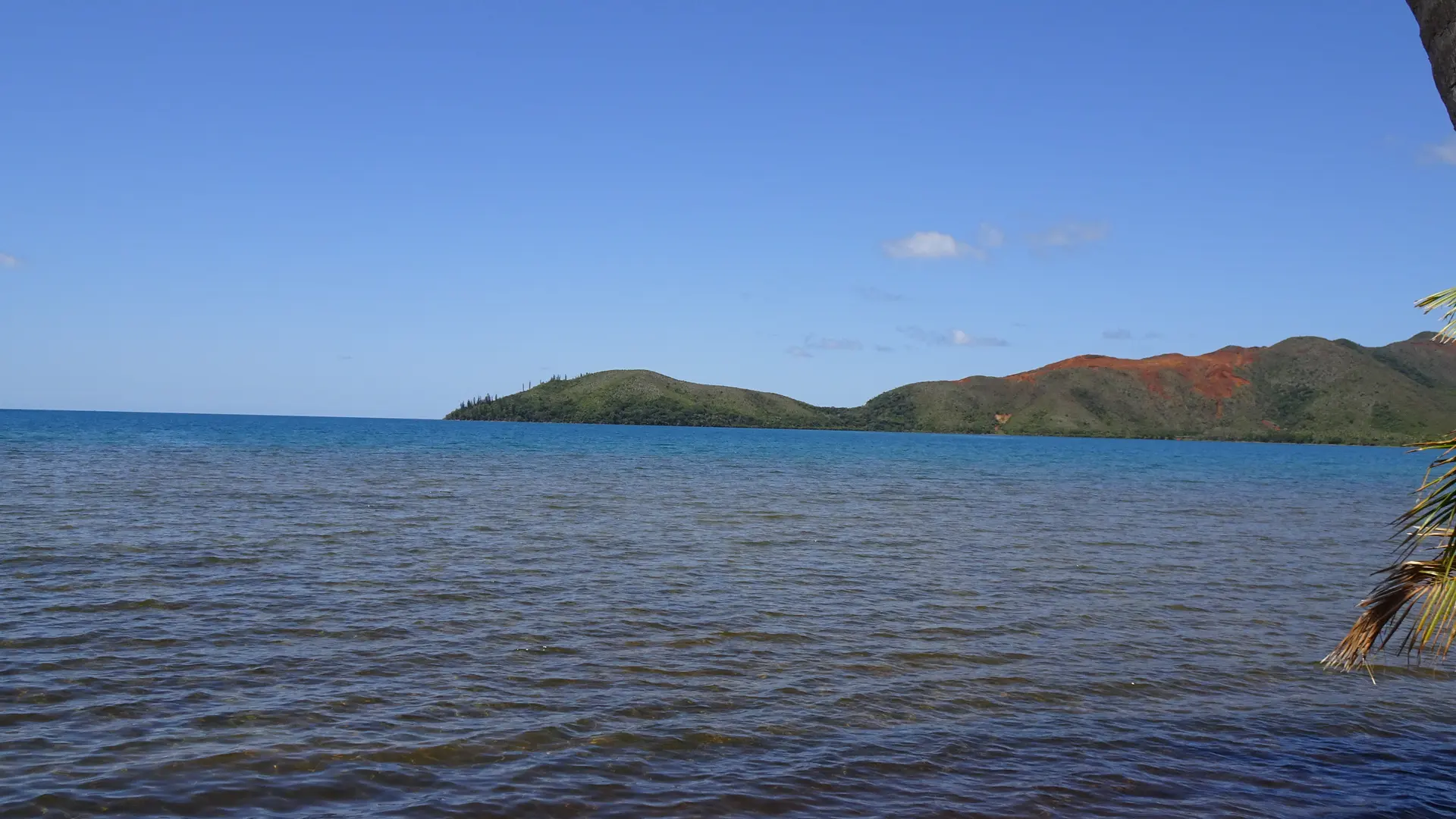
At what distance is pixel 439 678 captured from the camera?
1137 cm

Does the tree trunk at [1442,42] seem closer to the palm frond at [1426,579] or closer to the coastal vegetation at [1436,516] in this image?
the coastal vegetation at [1436,516]

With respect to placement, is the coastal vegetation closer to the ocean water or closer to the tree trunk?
the tree trunk

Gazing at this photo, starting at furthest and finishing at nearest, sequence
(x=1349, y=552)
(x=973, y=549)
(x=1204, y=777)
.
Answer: (x=1349, y=552) < (x=973, y=549) < (x=1204, y=777)

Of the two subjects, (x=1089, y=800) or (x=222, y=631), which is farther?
(x=222, y=631)

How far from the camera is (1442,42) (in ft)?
20.4

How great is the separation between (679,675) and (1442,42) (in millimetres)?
9643

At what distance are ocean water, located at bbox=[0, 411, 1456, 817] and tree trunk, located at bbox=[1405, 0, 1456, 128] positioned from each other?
585 centimetres

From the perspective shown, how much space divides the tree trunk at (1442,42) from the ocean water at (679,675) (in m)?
5.85

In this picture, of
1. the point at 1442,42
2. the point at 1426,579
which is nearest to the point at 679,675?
the point at 1426,579

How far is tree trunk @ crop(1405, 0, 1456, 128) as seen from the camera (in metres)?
6.12

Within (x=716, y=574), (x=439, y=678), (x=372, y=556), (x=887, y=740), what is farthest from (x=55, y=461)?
(x=887, y=740)

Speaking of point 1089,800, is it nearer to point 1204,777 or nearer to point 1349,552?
point 1204,777

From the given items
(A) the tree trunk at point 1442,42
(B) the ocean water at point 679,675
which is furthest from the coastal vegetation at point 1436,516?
(B) the ocean water at point 679,675

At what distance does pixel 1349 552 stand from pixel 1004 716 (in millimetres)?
21753
